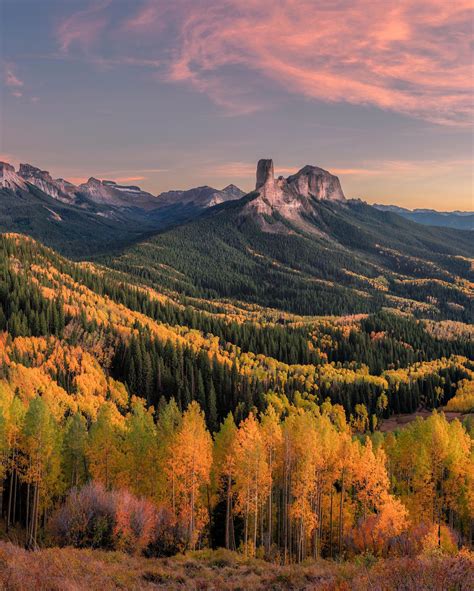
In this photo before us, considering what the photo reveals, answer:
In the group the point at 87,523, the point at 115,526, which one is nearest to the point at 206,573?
the point at 115,526

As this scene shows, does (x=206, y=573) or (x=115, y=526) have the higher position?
(x=206, y=573)

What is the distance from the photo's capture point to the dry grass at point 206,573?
20297 mm

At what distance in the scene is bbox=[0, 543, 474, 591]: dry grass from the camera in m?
20.3

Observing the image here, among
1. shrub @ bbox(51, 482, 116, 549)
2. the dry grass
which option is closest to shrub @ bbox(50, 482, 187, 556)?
shrub @ bbox(51, 482, 116, 549)

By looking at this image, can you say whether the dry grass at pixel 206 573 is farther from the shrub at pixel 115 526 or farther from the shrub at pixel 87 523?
the shrub at pixel 87 523

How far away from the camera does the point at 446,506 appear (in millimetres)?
59500

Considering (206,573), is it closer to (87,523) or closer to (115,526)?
(115,526)

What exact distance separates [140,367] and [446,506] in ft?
306

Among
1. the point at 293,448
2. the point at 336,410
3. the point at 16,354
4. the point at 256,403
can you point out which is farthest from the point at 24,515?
the point at 336,410

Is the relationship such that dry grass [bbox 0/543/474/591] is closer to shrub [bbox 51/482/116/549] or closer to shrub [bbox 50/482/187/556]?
shrub [bbox 50/482/187/556]

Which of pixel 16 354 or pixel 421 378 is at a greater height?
pixel 16 354

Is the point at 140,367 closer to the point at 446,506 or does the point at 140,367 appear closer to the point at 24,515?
the point at 24,515

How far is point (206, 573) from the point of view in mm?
31016

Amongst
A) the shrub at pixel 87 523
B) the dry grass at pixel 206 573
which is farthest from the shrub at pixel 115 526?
the dry grass at pixel 206 573
